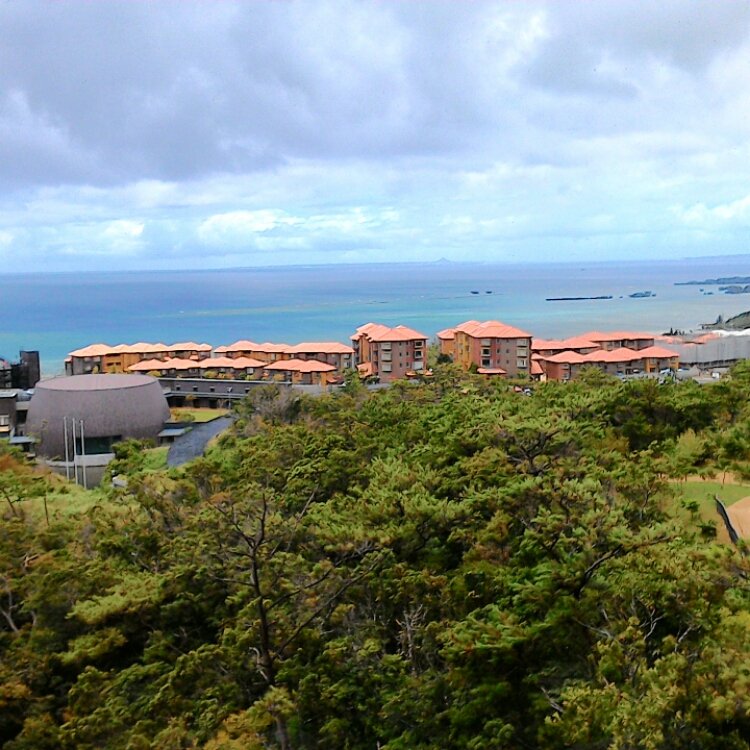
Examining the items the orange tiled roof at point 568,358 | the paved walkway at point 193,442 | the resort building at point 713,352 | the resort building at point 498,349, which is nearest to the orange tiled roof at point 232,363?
the resort building at point 498,349

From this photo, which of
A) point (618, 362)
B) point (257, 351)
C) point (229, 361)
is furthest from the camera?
point (257, 351)

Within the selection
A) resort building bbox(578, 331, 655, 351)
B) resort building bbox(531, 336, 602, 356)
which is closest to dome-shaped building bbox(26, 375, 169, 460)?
resort building bbox(531, 336, 602, 356)

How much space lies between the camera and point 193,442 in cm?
2034

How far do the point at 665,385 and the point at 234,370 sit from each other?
22486 mm

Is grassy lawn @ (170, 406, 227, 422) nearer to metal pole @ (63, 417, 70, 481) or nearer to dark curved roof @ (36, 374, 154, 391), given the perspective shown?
dark curved roof @ (36, 374, 154, 391)

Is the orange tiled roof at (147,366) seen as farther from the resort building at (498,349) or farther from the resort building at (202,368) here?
the resort building at (498,349)

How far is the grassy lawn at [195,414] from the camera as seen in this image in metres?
26.4

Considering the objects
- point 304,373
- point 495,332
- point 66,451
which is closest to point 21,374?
point 304,373

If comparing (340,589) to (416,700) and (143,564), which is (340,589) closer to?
(416,700)

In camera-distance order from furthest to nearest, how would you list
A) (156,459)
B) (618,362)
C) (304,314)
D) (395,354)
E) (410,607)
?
(304,314) → (395,354) → (618,362) → (156,459) → (410,607)

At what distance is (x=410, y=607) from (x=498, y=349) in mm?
27290

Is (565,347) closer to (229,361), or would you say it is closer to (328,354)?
(328,354)

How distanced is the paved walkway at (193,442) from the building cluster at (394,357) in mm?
7830

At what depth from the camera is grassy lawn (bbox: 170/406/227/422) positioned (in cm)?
2639
